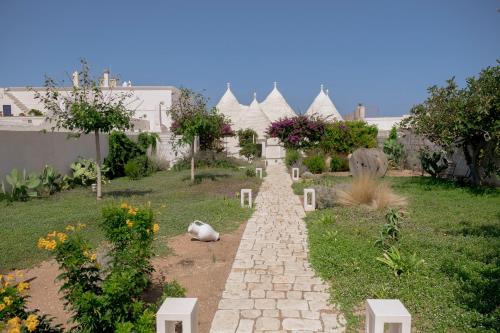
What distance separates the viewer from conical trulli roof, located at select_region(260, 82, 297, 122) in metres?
40.4

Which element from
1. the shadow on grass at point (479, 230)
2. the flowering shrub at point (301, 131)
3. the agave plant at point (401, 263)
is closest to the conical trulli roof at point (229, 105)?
the flowering shrub at point (301, 131)

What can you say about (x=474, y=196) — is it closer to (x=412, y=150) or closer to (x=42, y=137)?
(x=412, y=150)

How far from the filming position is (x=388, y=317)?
9.65 feet

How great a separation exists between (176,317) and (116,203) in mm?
7198

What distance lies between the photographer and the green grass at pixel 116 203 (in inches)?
259

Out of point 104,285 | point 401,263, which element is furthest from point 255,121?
point 104,285

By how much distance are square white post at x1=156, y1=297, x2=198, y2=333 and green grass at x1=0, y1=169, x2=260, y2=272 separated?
1.96 metres

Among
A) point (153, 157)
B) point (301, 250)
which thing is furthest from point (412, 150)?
point (301, 250)

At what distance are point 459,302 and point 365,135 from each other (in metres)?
19.1

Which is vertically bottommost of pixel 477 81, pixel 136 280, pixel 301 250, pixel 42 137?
pixel 301 250

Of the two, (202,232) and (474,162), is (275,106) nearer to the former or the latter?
(474,162)

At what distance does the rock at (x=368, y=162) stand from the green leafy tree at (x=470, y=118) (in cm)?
280

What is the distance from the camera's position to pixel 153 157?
66.8ft

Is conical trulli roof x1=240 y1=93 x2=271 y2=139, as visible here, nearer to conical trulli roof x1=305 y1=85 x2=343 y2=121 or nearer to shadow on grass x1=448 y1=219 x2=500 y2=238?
conical trulli roof x1=305 y1=85 x2=343 y2=121
